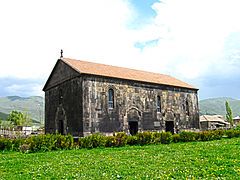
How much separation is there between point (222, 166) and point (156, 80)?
29323 millimetres

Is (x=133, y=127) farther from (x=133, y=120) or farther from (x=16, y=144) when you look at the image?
(x=16, y=144)

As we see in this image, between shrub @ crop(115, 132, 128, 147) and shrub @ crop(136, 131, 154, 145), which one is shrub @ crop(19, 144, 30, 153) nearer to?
shrub @ crop(115, 132, 128, 147)

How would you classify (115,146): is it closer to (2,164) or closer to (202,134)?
(202,134)

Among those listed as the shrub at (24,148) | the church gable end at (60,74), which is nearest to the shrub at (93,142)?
the shrub at (24,148)

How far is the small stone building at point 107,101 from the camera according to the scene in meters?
30.4

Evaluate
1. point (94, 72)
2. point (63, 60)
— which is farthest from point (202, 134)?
point (63, 60)

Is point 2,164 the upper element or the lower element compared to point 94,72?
lower

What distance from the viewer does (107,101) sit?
31.9 meters

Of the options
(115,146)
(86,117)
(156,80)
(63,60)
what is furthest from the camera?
(156,80)

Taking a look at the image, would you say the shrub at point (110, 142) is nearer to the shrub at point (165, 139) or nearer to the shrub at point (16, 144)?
the shrub at point (165, 139)

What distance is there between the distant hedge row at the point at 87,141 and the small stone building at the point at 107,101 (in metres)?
6.78

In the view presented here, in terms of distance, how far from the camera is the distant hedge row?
67.9 ft

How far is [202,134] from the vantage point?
86.9 ft

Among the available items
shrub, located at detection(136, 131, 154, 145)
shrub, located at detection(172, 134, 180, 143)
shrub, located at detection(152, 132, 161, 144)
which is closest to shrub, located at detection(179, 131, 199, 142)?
shrub, located at detection(172, 134, 180, 143)
